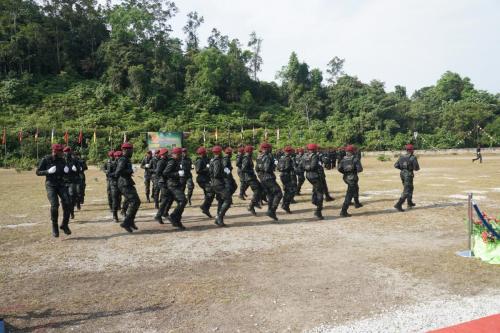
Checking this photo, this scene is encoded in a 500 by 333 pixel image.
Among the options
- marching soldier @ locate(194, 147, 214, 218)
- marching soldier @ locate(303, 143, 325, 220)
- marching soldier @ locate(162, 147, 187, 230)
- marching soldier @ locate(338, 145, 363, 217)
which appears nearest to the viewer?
marching soldier @ locate(162, 147, 187, 230)

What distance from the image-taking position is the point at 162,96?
2687 inches

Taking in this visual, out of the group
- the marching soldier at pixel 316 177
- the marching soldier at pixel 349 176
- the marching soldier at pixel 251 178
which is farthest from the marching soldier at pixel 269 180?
the marching soldier at pixel 349 176

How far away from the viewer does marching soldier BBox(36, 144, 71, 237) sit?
27.9ft

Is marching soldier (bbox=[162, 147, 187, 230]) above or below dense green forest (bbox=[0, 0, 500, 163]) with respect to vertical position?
below

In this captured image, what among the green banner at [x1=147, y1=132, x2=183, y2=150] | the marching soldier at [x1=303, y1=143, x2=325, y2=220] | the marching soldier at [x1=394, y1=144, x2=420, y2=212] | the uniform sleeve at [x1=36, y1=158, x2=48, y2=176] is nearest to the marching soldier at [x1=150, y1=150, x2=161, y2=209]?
the uniform sleeve at [x1=36, y1=158, x2=48, y2=176]

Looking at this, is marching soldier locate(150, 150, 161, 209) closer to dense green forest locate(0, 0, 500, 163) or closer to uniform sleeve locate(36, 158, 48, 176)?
uniform sleeve locate(36, 158, 48, 176)

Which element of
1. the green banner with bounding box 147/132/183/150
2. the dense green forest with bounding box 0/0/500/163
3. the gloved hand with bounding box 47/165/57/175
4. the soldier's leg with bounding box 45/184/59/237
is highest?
the dense green forest with bounding box 0/0/500/163

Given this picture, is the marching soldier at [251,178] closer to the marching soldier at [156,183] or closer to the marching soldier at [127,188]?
the marching soldier at [156,183]

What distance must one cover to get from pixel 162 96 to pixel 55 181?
62086mm

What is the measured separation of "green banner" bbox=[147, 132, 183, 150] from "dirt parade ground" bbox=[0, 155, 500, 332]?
1472 inches

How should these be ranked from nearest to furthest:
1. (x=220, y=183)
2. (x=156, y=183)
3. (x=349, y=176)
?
(x=220, y=183)
(x=349, y=176)
(x=156, y=183)

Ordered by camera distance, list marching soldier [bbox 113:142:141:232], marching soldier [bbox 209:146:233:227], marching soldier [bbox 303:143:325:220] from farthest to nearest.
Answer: marching soldier [bbox 303:143:325:220]
marching soldier [bbox 209:146:233:227]
marching soldier [bbox 113:142:141:232]

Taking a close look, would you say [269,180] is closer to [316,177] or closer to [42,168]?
[316,177]

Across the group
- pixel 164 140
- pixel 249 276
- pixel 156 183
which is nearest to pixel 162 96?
pixel 164 140
